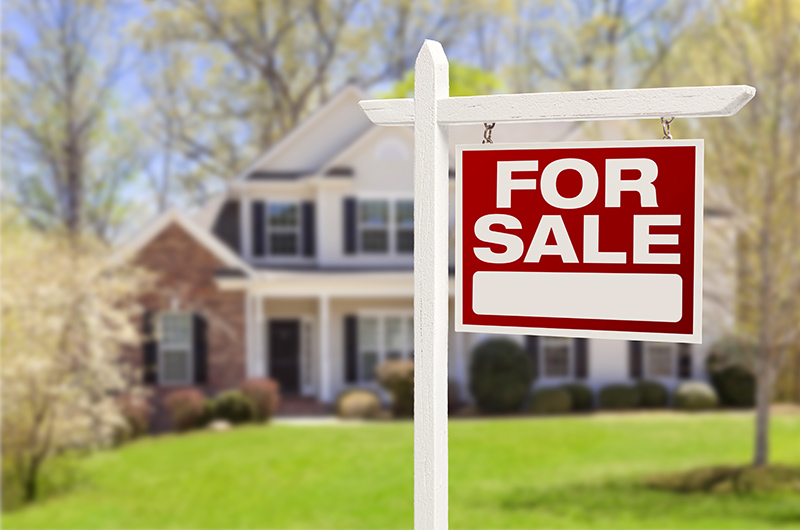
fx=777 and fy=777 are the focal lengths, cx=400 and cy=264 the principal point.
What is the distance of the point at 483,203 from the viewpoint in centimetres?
315

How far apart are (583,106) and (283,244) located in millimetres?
17378

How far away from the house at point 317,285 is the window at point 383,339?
0.03 meters

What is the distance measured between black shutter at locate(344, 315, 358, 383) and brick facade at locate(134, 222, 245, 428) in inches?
103

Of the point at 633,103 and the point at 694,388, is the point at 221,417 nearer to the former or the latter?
the point at 694,388

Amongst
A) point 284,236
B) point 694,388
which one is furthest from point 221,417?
point 694,388

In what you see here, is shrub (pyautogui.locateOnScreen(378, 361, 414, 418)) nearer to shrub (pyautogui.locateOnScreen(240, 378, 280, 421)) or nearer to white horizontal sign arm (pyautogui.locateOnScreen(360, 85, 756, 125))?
shrub (pyautogui.locateOnScreen(240, 378, 280, 421))

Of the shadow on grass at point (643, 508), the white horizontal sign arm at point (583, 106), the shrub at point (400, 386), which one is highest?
the white horizontal sign arm at point (583, 106)

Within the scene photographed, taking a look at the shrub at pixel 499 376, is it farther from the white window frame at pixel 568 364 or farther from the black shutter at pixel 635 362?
the black shutter at pixel 635 362

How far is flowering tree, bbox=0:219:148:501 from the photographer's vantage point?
12227 millimetres

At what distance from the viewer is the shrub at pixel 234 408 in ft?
54.9

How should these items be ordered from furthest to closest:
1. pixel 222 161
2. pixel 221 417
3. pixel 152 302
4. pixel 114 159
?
1. pixel 222 161
2. pixel 114 159
3. pixel 152 302
4. pixel 221 417

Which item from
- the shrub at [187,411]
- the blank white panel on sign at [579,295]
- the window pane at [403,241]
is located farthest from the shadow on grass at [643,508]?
the window pane at [403,241]

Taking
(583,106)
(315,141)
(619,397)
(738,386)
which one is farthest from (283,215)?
(583,106)

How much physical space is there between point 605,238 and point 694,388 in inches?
661
